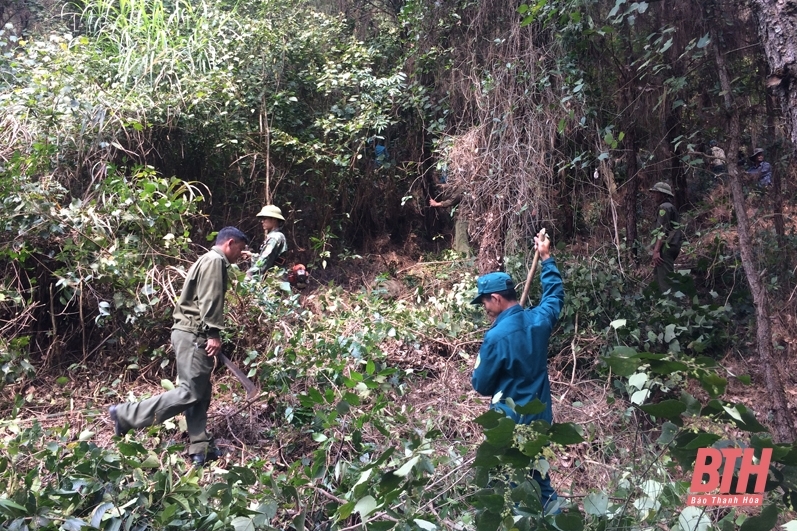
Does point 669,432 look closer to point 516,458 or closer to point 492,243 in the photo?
point 516,458

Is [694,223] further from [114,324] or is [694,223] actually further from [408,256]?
[114,324]

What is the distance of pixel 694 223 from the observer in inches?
265

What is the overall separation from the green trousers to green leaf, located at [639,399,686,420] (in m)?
3.07

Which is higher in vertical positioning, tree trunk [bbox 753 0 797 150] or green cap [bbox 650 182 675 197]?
tree trunk [bbox 753 0 797 150]

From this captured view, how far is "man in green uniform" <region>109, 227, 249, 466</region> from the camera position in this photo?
401 cm

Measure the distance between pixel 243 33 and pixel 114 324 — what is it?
4.11m

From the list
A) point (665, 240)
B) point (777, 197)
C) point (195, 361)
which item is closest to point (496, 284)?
point (195, 361)

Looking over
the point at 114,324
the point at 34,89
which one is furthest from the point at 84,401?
the point at 34,89

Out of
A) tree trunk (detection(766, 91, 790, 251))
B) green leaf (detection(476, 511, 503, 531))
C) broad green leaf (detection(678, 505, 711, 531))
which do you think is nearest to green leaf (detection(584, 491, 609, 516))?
broad green leaf (detection(678, 505, 711, 531))

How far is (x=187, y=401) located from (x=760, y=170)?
5494 millimetres

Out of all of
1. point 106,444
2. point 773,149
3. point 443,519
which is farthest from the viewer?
point 773,149

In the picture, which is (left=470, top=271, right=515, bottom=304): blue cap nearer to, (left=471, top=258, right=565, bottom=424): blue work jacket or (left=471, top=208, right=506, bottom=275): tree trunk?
(left=471, top=258, right=565, bottom=424): blue work jacket

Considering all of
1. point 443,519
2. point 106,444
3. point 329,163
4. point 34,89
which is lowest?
point 106,444

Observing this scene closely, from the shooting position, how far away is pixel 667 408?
181cm
